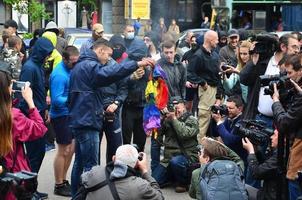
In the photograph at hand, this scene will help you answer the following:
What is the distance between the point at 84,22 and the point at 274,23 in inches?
495

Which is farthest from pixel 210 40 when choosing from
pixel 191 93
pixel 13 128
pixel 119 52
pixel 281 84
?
pixel 13 128

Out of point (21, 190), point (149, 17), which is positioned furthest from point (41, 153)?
point (149, 17)

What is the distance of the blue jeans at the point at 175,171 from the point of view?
9422 mm

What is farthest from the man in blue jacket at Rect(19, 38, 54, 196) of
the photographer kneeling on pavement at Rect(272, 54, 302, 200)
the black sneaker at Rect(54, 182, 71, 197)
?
the photographer kneeling on pavement at Rect(272, 54, 302, 200)

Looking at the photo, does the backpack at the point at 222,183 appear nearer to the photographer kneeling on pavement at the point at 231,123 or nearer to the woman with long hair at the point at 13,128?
→ the photographer kneeling on pavement at the point at 231,123

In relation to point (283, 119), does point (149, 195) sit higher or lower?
lower

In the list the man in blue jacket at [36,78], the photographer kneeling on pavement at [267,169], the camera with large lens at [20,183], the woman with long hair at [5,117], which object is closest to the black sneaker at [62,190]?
the man in blue jacket at [36,78]

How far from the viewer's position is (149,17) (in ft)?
115

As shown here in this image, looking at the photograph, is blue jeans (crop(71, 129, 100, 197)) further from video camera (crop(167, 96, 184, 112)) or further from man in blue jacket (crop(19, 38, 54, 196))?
video camera (crop(167, 96, 184, 112))

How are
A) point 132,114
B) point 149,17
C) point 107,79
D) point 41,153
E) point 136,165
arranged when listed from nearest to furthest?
point 136,165 < point 107,79 < point 41,153 < point 132,114 < point 149,17

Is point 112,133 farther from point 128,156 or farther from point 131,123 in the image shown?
point 128,156

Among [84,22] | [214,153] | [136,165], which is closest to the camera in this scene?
[136,165]

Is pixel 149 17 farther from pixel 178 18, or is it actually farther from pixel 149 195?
pixel 149 195

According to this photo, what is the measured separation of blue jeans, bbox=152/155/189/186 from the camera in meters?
9.42
